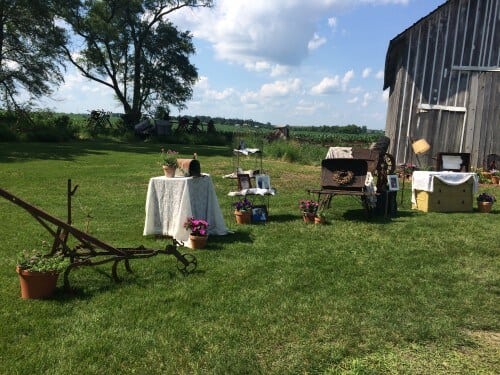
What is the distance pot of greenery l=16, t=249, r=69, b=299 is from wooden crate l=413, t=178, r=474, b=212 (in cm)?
718

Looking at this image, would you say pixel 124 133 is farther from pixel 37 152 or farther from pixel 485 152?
pixel 485 152

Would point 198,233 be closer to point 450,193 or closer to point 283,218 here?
point 283,218

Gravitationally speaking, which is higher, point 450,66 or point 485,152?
point 450,66

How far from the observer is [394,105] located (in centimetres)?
1489

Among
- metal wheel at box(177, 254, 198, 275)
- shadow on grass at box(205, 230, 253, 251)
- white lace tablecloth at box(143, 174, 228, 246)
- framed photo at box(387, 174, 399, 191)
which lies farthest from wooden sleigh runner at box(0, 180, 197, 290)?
framed photo at box(387, 174, 399, 191)

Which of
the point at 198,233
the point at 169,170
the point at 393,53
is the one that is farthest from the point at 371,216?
the point at 393,53

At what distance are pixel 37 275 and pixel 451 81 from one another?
12965 millimetres

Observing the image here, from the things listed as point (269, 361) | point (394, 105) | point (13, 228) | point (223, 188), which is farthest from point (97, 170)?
point (269, 361)

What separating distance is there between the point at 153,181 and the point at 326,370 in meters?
4.25

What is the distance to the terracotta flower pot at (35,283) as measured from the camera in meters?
4.39

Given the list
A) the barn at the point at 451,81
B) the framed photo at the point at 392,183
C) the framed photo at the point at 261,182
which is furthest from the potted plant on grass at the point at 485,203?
the barn at the point at 451,81

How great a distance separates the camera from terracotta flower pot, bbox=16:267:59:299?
4.39m

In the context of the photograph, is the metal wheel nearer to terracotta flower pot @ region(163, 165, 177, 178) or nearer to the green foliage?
terracotta flower pot @ region(163, 165, 177, 178)

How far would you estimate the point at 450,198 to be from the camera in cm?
934
